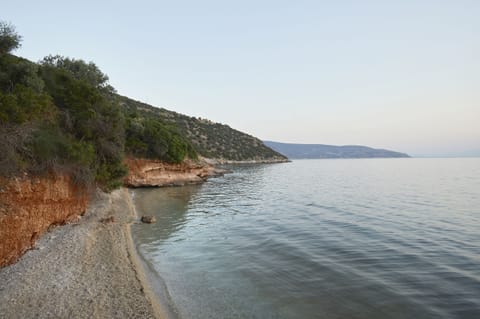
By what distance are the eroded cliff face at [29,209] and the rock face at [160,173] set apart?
23598 millimetres

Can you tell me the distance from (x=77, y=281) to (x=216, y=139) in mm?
125733

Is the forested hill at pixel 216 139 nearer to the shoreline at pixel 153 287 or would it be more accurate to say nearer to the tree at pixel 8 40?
the tree at pixel 8 40

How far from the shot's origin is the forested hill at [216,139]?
11838cm

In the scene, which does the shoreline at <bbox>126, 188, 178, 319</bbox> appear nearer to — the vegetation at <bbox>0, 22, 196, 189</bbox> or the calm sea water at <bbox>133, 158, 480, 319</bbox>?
the calm sea water at <bbox>133, 158, 480, 319</bbox>

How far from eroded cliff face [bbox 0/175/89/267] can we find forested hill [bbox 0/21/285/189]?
0.69 metres

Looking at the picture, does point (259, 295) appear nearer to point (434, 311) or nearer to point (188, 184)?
point (434, 311)

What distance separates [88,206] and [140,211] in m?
4.32

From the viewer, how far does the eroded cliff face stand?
447 inches

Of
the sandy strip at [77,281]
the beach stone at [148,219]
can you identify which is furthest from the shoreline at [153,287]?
the beach stone at [148,219]

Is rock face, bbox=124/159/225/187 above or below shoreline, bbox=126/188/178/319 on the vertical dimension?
above

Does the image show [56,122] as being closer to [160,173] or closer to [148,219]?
[148,219]

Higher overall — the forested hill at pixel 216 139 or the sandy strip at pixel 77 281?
the forested hill at pixel 216 139

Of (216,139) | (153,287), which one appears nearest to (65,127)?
(153,287)

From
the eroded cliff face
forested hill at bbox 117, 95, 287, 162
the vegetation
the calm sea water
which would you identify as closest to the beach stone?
the calm sea water
